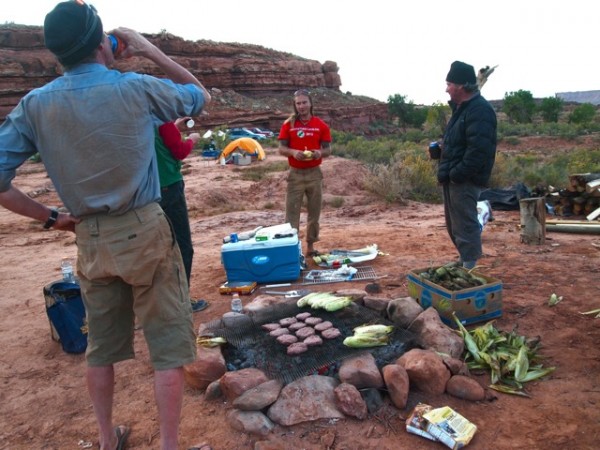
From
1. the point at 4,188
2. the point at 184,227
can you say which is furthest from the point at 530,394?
the point at 4,188

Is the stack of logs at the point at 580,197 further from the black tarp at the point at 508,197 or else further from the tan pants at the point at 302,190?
the tan pants at the point at 302,190

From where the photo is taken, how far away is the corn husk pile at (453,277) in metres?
4.21

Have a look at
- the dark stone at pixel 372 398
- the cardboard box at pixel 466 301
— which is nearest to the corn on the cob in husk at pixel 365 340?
the dark stone at pixel 372 398

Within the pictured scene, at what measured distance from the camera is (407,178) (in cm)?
1181

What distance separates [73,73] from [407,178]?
10.3 metres

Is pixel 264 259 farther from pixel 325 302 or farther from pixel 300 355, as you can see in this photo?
pixel 300 355

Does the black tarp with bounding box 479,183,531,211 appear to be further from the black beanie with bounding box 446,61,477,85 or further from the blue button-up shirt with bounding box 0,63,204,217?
the blue button-up shirt with bounding box 0,63,204,217

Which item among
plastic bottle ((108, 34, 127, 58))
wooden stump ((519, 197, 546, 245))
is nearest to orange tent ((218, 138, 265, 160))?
wooden stump ((519, 197, 546, 245))

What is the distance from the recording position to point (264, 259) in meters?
5.64

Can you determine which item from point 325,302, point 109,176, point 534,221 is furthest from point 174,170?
point 534,221

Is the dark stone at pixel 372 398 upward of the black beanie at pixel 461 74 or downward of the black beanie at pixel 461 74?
downward

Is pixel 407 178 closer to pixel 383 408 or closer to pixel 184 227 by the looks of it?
pixel 184 227

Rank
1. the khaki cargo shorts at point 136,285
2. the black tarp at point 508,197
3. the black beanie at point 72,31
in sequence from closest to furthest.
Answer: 1. the black beanie at point 72,31
2. the khaki cargo shorts at point 136,285
3. the black tarp at point 508,197

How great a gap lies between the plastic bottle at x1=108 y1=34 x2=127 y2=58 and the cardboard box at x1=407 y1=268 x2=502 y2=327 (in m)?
3.01
